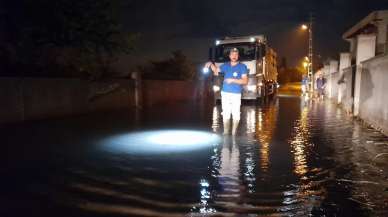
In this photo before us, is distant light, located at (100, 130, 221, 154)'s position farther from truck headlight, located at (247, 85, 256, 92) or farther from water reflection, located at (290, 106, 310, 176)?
truck headlight, located at (247, 85, 256, 92)

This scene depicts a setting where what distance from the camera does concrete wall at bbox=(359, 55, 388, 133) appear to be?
10742mm

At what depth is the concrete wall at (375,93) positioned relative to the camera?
10.7 m

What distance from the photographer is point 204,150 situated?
27.8 ft

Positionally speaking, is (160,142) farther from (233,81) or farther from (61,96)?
(61,96)

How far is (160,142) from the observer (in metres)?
9.59

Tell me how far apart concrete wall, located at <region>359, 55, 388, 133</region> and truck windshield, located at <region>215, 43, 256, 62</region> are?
29.2 ft

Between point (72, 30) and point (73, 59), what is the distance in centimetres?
128

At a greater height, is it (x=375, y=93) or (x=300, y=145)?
(x=375, y=93)

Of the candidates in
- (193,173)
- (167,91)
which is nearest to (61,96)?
(193,173)

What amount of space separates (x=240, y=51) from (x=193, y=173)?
17.0 metres

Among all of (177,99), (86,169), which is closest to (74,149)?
(86,169)

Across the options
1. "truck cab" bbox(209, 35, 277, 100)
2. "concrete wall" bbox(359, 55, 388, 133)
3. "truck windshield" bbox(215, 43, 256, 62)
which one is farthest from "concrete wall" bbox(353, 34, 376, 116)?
"truck windshield" bbox(215, 43, 256, 62)

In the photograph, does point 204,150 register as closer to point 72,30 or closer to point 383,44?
point 72,30

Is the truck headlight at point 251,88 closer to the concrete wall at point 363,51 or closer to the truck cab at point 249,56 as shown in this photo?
the truck cab at point 249,56
